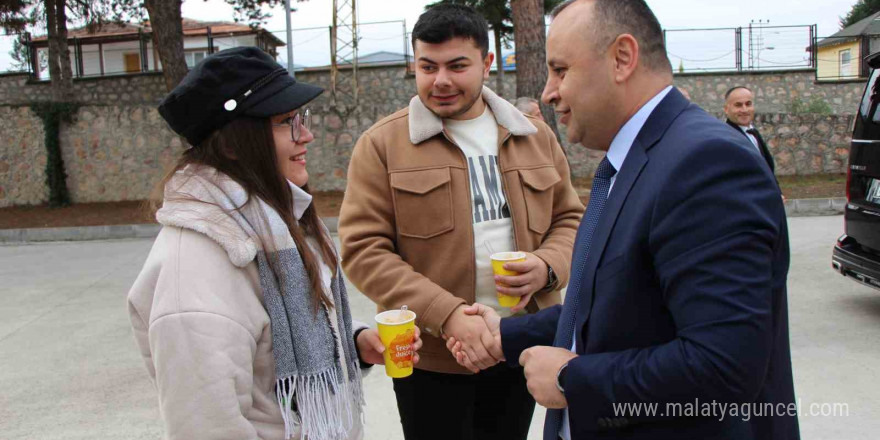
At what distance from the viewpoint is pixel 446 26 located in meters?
2.59

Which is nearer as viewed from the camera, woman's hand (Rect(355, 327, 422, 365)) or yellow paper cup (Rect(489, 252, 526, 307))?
woman's hand (Rect(355, 327, 422, 365))

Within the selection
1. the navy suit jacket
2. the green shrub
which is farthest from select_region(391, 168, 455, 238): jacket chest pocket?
the green shrub

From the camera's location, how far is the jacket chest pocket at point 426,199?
8.35 feet

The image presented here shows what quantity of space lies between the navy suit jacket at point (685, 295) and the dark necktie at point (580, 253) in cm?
5

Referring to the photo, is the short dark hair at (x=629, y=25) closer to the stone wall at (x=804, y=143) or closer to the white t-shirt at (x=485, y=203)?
the white t-shirt at (x=485, y=203)

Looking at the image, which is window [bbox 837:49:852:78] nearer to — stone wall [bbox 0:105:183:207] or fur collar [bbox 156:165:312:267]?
stone wall [bbox 0:105:183:207]

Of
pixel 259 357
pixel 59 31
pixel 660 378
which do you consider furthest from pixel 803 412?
pixel 59 31

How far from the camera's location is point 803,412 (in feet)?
12.6

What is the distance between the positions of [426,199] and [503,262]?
0.38m

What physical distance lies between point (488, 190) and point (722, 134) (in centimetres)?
129

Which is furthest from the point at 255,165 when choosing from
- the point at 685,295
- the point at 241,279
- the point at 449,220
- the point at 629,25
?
the point at 685,295

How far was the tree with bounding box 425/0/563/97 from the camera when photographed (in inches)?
778

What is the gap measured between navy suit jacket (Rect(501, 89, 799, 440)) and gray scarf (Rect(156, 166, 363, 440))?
684 millimetres

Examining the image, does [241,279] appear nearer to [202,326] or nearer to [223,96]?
[202,326]
